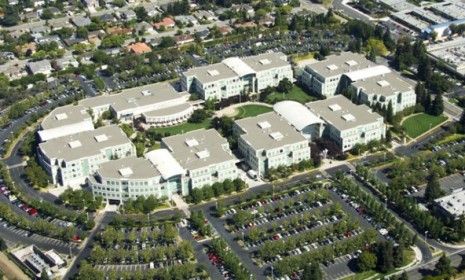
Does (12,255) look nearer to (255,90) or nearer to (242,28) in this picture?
(255,90)

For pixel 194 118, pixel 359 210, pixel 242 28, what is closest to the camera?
pixel 359 210

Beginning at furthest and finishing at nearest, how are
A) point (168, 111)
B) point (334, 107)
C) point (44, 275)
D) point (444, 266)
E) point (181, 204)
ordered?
point (168, 111) → point (334, 107) → point (181, 204) → point (44, 275) → point (444, 266)

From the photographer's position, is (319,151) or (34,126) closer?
(319,151)

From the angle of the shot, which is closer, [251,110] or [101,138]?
[101,138]

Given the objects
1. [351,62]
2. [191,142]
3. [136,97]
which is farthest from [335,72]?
[136,97]

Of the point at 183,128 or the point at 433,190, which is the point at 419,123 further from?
the point at 183,128

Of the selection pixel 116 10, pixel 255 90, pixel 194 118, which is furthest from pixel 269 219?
pixel 116 10

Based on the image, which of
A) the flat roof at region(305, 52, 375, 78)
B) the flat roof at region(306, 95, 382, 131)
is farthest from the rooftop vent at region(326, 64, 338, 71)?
the flat roof at region(306, 95, 382, 131)

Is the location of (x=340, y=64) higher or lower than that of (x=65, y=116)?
higher
